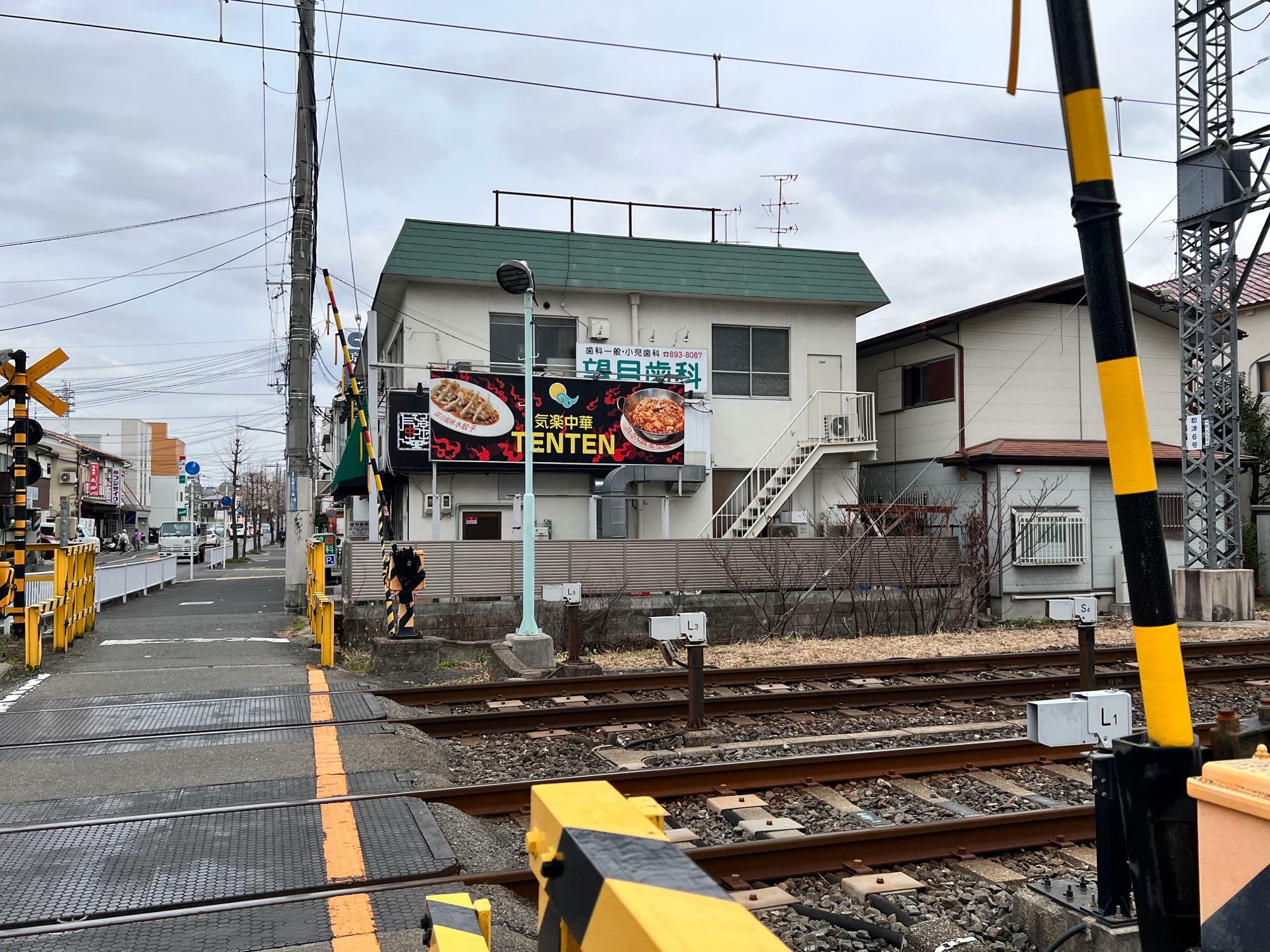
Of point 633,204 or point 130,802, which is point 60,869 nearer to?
point 130,802

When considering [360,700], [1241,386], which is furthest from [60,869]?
[1241,386]

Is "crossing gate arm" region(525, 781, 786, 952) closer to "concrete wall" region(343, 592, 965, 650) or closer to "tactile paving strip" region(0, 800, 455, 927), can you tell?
"tactile paving strip" region(0, 800, 455, 927)

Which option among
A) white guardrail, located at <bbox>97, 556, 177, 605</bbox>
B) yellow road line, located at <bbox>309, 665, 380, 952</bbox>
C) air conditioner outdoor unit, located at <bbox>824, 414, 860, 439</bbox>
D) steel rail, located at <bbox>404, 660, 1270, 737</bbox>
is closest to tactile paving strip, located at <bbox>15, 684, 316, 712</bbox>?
yellow road line, located at <bbox>309, 665, 380, 952</bbox>

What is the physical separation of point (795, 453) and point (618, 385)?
4.32 metres

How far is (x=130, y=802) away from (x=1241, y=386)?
2798 centimetres

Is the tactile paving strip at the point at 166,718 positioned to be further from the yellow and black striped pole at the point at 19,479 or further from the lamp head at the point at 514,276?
the lamp head at the point at 514,276

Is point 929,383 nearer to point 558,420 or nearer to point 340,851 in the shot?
point 558,420

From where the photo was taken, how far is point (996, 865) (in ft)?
18.4

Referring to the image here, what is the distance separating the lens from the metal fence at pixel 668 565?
16062 mm

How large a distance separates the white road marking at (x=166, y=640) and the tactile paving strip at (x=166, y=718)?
18.2 ft

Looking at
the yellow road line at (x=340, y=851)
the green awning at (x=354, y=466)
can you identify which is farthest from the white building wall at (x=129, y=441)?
the yellow road line at (x=340, y=851)

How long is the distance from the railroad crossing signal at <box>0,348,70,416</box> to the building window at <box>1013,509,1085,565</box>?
17081mm

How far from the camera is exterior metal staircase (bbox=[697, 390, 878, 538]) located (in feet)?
68.5

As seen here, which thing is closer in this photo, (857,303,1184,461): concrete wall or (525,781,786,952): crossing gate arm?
(525,781,786,952): crossing gate arm
